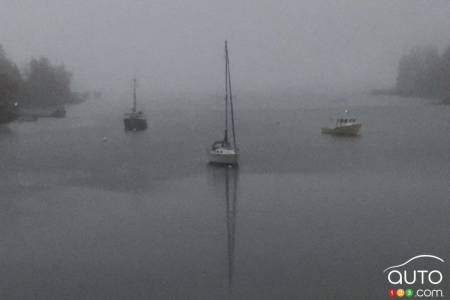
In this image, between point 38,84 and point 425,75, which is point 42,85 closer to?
point 38,84

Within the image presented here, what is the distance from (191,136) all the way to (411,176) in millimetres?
9501

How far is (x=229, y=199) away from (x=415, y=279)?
447cm

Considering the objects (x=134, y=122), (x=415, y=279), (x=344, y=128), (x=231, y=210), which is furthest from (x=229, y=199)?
(x=134, y=122)

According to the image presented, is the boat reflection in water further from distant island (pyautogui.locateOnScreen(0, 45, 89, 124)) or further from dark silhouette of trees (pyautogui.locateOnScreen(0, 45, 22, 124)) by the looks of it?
distant island (pyautogui.locateOnScreen(0, 45, 89, 124))

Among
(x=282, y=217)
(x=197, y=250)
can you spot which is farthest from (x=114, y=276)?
(x=282, y=217)

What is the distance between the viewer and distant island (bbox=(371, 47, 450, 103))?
39.5 metres

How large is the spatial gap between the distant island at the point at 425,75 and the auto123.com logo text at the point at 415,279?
103 ft

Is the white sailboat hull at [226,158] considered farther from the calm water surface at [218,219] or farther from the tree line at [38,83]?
the tree line at [38,83]

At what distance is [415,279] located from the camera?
6504 mm

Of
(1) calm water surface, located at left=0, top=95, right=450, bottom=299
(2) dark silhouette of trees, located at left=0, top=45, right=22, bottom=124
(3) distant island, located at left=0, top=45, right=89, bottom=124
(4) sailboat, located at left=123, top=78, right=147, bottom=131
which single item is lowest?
(1) calm water surface, located at left=0, top=95, right=450, bottom=299

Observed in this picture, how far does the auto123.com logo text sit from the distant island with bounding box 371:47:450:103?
103 feet

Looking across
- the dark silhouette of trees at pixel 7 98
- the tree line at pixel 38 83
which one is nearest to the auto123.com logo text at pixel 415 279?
the dark silhouette of trees at pixel 7 98

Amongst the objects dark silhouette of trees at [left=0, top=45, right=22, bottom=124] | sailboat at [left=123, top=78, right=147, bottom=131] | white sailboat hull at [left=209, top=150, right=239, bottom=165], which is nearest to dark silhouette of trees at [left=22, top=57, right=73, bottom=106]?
dark silhouette of trees at [left=0, top=45, right=22, bottom=124]

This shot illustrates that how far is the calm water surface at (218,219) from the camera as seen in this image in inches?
261
